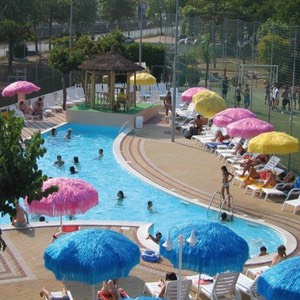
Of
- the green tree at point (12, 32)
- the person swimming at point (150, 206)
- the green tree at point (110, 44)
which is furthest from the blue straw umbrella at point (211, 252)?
the green tree at point (12, 32)

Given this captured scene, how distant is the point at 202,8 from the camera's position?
6819 centimetres

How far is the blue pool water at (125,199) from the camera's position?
1855cm

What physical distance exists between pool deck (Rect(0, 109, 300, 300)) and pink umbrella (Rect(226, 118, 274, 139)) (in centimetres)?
140

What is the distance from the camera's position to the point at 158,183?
22562 mm

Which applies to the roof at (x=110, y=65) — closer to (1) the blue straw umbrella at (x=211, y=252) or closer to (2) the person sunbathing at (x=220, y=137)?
(2) the person sunbathing at (x=220, y=137)

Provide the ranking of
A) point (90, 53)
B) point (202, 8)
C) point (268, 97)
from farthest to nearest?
point (202, 8) → point (90, 53) → point (268, 97)

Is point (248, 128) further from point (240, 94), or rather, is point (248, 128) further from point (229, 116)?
point (240, 94)

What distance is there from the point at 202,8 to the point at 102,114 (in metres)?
37.8

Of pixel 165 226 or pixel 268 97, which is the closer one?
pixel 165 226

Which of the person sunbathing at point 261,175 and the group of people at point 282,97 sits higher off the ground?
the group of people at point 282,97

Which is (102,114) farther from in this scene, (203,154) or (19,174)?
(19,174)

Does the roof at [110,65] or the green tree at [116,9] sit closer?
the roof at [110,65]

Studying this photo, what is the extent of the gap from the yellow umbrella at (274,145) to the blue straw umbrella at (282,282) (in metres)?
9.89

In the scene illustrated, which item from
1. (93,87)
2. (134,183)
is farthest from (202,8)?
(134,183)
